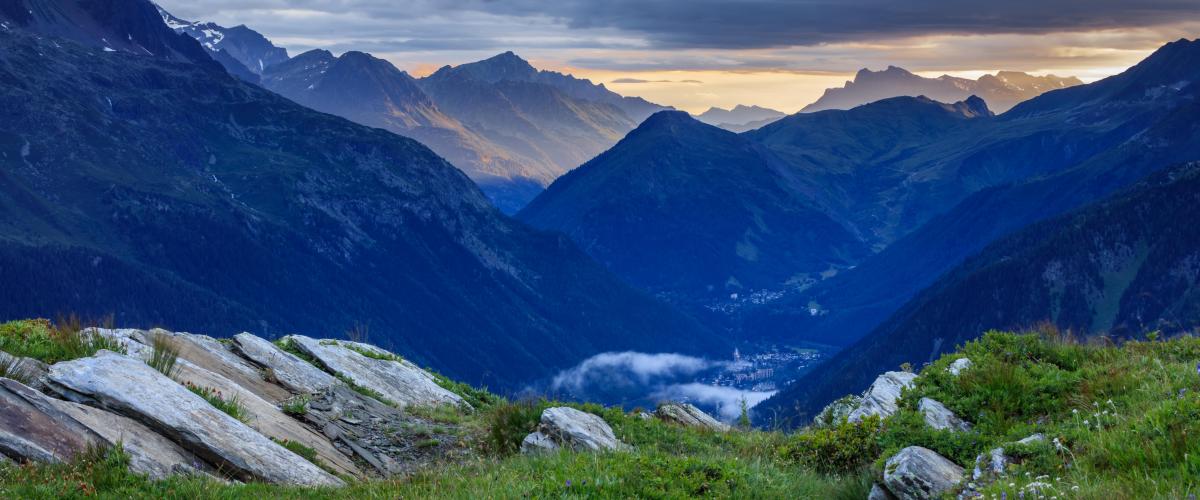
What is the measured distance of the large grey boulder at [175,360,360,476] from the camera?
18.3 m

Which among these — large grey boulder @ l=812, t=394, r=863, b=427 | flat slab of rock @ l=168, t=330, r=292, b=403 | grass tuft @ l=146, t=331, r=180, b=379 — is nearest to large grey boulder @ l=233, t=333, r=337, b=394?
flat slab of rock @ l=168, t=330, r=292, b=403

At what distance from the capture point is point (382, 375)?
1132 inches

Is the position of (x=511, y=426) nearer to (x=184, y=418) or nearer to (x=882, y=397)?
(x=184, y=418)

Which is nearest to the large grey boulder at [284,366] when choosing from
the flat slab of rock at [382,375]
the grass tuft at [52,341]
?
the flat slab of rock at [382,375]

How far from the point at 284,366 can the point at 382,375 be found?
3765 mm

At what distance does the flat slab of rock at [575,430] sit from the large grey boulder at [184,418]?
4498mm

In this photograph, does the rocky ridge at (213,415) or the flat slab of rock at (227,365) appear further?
the flat slab of rock at (227,365)

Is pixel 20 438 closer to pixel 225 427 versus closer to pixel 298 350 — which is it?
pixel 225 427

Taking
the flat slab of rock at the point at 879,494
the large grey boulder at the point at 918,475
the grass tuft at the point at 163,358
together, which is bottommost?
the flat slab of rock at the point at 879,494

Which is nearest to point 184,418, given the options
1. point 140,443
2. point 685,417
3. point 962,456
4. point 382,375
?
point 140,443

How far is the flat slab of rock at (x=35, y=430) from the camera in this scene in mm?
13883

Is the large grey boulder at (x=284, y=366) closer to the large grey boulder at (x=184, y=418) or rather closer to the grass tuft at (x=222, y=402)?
the grass tuft at (x=222, y=402)

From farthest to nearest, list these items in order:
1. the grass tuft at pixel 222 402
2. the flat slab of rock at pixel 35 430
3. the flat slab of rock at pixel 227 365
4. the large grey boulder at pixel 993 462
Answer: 1. the flat slab of rock at pixel 227 365
2. the grass tuft at pixel 222 402
3. the flat slab of rock at pixel 35 430
4. the large grey boulder at pixel 993 462

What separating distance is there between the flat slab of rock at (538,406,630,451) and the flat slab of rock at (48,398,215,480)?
6.75 meters
